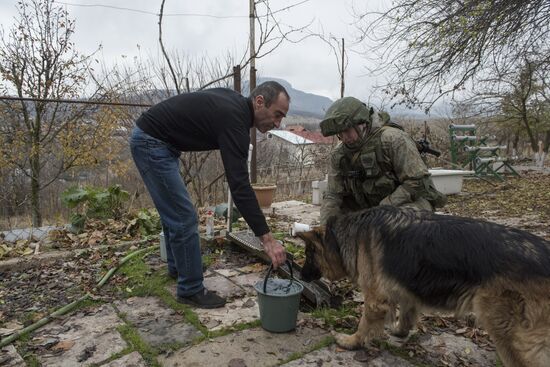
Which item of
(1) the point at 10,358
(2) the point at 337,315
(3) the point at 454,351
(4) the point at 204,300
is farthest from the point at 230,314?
(3) the point at 454,351

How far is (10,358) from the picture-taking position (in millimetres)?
2504

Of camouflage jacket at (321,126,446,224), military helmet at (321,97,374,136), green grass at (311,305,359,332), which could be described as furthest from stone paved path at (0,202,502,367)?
military helmet at (321,97,374,136)

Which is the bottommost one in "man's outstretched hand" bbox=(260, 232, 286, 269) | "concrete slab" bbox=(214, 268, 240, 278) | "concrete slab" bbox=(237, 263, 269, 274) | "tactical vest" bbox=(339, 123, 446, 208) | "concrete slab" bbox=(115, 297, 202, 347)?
"concrete slab" bbox=(115, 297, 202, 347)

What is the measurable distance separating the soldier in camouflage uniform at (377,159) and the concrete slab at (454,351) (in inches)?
41.6

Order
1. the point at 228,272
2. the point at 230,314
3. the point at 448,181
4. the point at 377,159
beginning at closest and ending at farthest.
Answer: the point at 230,314, the point at 377,159, the point at 228,272, the point at 448,181

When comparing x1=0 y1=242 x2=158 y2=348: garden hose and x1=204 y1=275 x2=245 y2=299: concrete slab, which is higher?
x1=0 y1=242 x2=158 y2=348: garden hose

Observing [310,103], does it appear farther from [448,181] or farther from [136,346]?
[136,346]

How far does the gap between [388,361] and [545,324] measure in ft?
3.17

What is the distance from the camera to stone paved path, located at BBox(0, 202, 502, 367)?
248cm

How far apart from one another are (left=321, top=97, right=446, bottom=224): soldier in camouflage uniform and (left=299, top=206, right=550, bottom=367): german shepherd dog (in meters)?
0.56

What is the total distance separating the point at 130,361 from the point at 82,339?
537mm

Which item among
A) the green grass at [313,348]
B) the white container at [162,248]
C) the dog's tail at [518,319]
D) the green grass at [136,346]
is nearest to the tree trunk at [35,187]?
the white container at [162,248]

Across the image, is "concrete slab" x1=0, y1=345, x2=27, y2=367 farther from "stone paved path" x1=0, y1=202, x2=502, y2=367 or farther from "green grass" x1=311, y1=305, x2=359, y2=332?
"green grass" x1=311, y1=305, x2=359, y2=332

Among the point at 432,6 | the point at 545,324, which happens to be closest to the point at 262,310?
the point at 545,324
